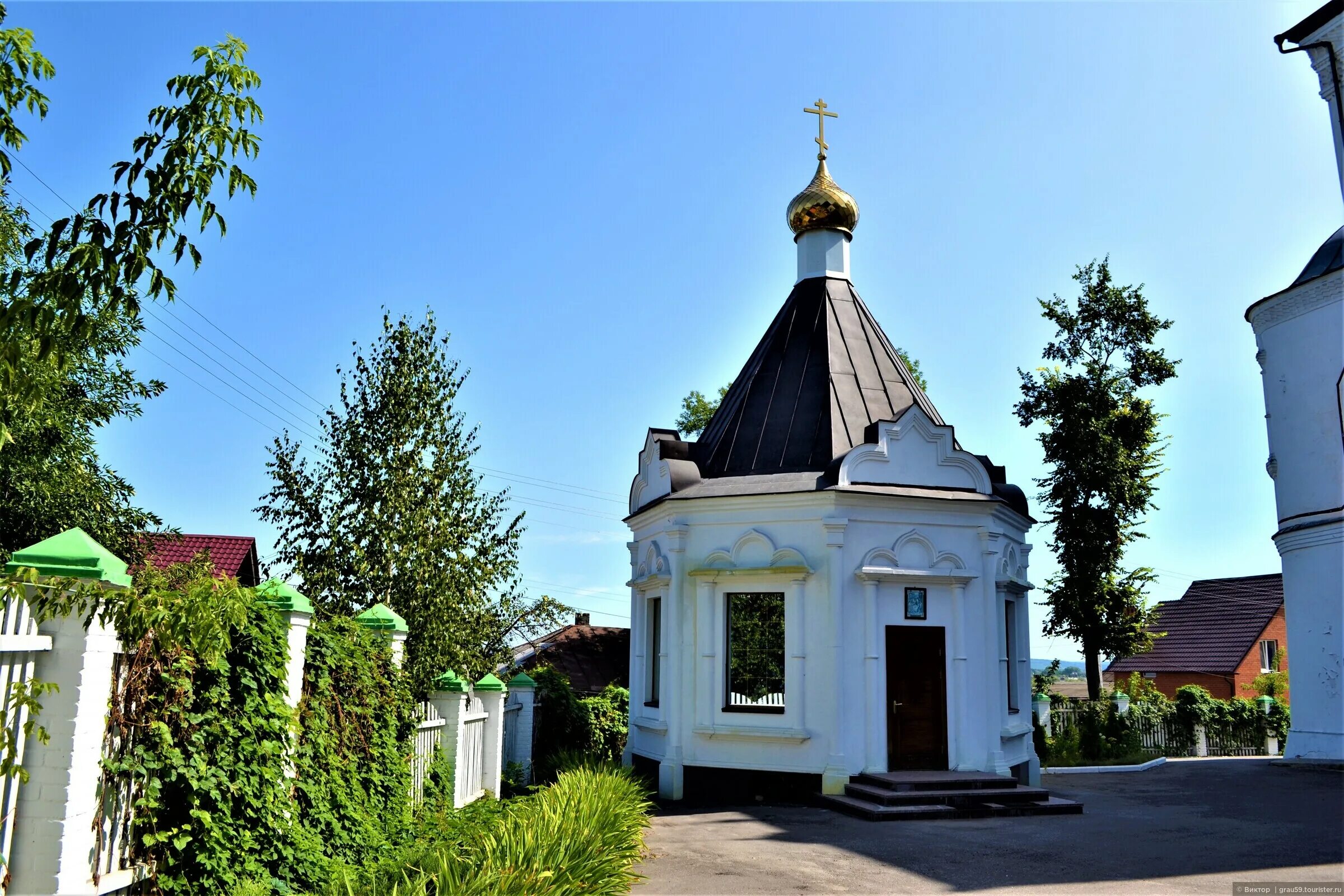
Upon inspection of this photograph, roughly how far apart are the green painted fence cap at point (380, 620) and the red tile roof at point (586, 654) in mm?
16913

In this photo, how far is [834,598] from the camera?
13.2 metres

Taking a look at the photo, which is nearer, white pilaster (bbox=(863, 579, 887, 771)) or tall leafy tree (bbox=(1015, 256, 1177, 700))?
white pilaster (bbox=(863, 579, 887, 771))

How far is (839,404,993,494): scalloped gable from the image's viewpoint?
539 inches

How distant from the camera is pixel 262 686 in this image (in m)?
6.15

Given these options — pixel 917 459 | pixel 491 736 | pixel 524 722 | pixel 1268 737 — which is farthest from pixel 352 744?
pixel 1268 737

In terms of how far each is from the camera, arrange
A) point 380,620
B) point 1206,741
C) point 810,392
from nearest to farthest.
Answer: point 380,620 → point 810,392 → point 1206,741

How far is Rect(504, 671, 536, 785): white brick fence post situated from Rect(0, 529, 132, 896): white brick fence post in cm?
1013

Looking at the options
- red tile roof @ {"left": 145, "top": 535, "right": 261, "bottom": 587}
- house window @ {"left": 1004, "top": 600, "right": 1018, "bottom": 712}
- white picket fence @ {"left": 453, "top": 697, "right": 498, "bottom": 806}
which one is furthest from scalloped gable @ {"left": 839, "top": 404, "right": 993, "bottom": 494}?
red tile roof @ {"left": 145, "top": 535, "right": 261, "bottom": 587}

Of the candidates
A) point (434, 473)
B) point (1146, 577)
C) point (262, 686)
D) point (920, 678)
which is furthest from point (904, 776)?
point (1146, 577)

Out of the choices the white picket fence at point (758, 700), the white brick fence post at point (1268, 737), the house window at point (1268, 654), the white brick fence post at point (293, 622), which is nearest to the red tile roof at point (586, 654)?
the white picket fence at point (758, 700)

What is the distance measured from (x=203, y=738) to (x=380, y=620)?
351 centimetres

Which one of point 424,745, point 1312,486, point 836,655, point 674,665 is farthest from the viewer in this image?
point 1312,486

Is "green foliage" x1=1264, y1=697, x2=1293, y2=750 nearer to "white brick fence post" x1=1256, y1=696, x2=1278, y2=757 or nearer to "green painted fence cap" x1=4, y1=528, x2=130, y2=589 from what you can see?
"white brick fence post" x1=1256, y1=696, x2=1278, y2=757

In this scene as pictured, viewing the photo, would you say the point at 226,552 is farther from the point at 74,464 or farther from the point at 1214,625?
the point at 1214,625
